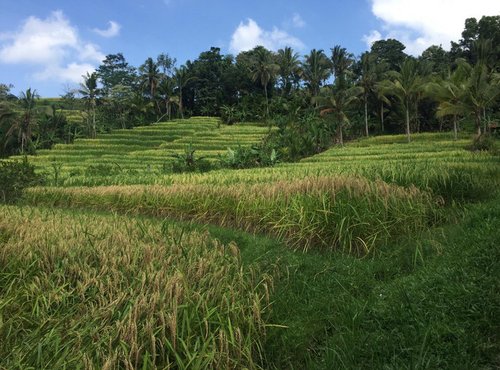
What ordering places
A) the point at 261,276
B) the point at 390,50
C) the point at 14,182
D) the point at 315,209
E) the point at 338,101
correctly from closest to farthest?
1. the point at 261,276
2. the point at 315,209
3. the point at 14,182
4. the point at 338,101
5. the point at 390,50

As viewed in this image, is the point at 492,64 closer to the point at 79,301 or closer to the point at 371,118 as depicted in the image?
the point at 371,118

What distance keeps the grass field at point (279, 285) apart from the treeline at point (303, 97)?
58.8 feet

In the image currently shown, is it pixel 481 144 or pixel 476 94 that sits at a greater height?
pixel 476 94

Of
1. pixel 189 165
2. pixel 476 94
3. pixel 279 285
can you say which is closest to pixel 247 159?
pixel 189 165

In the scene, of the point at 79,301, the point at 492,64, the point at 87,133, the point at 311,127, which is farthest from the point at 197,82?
the point at 79,301

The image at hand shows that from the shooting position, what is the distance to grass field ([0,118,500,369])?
115 inches

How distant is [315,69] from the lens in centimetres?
4497

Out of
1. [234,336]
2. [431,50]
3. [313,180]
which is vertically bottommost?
[234,336]

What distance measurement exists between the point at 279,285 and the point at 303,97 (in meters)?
42.8

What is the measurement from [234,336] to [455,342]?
61.5 inches

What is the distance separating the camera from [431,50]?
171 feet

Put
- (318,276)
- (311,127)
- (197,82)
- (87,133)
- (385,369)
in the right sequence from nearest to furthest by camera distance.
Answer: (385,369), (318,276), (311,127), (87,133), (197,82)

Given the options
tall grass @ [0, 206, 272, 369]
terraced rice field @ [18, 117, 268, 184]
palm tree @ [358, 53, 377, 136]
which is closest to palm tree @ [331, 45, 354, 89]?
palm tree @ [358, 53, 377, 136]

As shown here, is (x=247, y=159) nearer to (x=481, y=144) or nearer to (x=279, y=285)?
(x=481, y=144)
